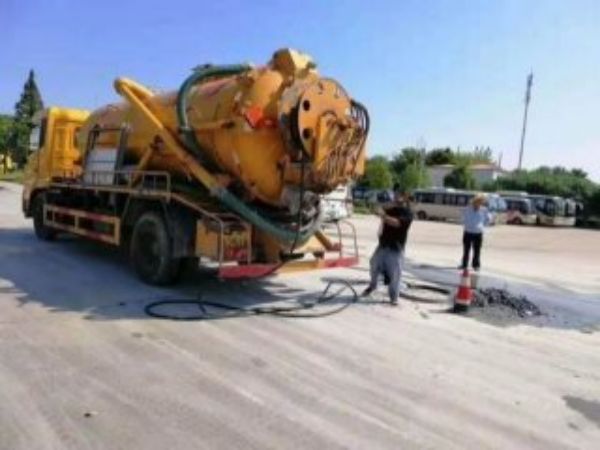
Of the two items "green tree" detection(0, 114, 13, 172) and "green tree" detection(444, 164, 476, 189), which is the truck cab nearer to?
"green tree" detection(0, 114, 13, 172)

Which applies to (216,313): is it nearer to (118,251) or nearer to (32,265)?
(32,265)

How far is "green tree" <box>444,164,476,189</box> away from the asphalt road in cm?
7139

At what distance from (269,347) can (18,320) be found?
9.17 ft

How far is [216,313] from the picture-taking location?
887cm

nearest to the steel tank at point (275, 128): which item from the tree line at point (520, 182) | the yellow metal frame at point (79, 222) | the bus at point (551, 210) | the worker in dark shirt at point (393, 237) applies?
the worker in dark shirt at point (393, 237)

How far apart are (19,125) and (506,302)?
66.2m

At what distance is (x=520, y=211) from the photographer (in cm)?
4991

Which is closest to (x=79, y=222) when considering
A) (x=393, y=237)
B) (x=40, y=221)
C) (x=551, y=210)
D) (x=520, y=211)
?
(x=40, y=221)

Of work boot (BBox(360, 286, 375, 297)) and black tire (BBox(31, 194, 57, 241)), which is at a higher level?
black tire (BBox(31, 194, 57, 241))

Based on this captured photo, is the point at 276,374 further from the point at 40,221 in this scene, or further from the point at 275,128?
the point at 40,221

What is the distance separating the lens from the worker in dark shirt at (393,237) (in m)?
10.4

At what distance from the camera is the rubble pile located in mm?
10742

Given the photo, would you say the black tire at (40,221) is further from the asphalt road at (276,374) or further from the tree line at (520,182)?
the tree line at (520,182)

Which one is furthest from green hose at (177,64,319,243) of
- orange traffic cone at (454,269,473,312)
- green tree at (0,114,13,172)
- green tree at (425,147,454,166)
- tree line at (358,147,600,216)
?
green tree at (425,147,454,166)
